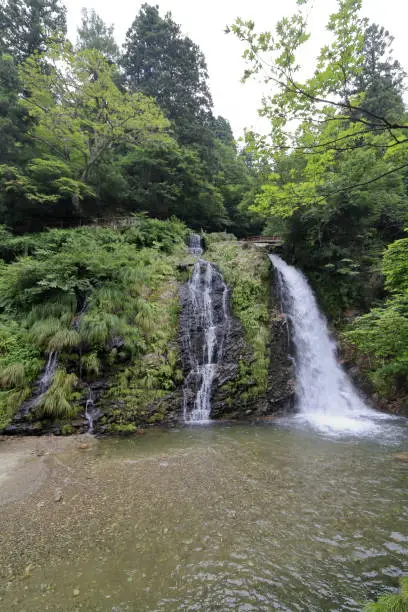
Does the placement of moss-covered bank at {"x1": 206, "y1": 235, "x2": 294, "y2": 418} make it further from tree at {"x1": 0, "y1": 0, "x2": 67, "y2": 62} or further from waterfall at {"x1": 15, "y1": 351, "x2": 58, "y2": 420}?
tree at {"x1": 0, "y1": 0, "x2": 67, "y2": 62}

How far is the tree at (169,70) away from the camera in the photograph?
1805 cm

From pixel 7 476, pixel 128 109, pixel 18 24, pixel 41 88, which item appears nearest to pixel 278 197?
pixel 7 476

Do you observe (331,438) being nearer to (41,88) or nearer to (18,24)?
(41,88)

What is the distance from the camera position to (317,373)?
8.65 m

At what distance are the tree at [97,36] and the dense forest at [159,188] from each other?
559cm

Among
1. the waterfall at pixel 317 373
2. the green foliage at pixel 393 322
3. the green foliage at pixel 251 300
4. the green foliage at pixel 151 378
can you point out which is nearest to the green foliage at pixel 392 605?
the green foliage at pixel 393 322

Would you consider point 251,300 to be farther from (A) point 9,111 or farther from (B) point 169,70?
(B) point 169,70

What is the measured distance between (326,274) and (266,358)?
479cm

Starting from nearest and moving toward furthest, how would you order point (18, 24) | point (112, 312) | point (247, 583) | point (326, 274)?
point (247, 583)
point (112, 312)
point (326, 274)
point (18, 24)

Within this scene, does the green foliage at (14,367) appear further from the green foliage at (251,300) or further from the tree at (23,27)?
the tree at (23,27)

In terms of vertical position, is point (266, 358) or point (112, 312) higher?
point (112, 312)

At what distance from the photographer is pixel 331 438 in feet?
18.7

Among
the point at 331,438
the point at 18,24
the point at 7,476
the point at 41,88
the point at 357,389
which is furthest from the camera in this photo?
the point at 18,24

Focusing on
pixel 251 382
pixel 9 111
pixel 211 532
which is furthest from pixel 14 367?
pixel 9 111
